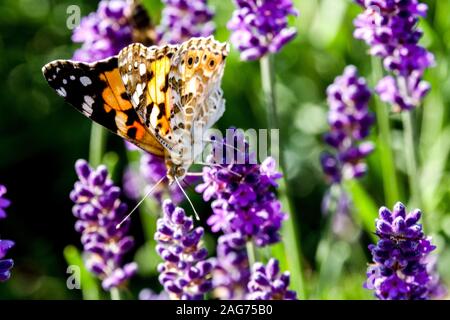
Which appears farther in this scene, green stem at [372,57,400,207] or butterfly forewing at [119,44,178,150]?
green stem at [372,57,400,207]

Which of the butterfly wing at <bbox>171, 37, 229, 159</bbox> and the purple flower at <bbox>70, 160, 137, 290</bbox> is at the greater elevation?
the butterfly wing at <bbox>171, 37, 229, 159</bbox>

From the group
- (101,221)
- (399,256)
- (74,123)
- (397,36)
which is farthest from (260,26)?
(74,123)

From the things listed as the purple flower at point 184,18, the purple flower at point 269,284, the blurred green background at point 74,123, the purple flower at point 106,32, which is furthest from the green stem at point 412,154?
the blurred green background at point 74,123

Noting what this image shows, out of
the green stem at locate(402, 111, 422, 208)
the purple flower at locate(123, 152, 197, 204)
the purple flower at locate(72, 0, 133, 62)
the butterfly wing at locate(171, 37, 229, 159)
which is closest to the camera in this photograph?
the butterfly wing at locate(171, 37, 229, 159)

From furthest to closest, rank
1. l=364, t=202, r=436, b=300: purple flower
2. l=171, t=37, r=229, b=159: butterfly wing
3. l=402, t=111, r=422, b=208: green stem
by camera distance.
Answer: l=402, t=111, r=422, b=208: green stem
l=171, t=37, r=229, b=159: butterfly wing
l=364, t=202, r=436, b=300: purple flower

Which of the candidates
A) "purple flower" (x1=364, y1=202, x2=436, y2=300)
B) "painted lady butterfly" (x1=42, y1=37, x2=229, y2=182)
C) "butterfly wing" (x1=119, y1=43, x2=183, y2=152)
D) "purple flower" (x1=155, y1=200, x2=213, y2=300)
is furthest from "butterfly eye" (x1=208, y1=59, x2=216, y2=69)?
"purple flower" (x1=364, y1=202, x2=436, y2=300)

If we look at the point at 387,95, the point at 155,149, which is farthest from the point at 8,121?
the point at 387,95

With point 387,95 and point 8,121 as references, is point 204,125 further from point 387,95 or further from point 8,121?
point 8,121

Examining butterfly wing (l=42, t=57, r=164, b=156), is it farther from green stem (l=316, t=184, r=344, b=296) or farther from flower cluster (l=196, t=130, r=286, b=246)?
green stem (l=316, t=184, r=344, b=296)
